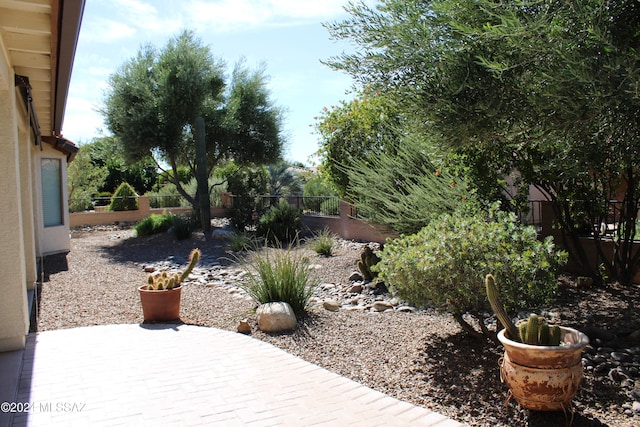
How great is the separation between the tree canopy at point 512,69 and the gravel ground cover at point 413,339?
6.50 feet

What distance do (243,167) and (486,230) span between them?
15.7 metres

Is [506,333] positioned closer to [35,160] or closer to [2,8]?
[2,8]

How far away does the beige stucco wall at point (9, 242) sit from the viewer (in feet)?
16.6

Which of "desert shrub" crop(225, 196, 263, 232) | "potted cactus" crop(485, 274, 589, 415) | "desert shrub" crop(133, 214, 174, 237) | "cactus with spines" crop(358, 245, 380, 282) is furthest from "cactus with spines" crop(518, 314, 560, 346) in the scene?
"desert shrub" crop(133, 214, 174, 237)

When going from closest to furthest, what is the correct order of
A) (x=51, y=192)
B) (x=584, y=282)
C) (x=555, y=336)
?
(x=555, y=336), (x=584, y=282), (x=51, y=192)

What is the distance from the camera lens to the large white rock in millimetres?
6160

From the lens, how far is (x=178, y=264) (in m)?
12.3

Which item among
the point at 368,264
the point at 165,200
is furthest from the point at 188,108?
the point at 368,264

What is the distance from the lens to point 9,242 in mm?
5129

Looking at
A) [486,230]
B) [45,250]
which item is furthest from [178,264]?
[486,230]

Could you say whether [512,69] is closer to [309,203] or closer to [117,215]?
[309,203]

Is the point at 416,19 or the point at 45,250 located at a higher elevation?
the point at 416,19

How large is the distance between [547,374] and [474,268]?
130cm

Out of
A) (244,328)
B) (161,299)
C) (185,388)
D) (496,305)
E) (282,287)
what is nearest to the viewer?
(496,305)
